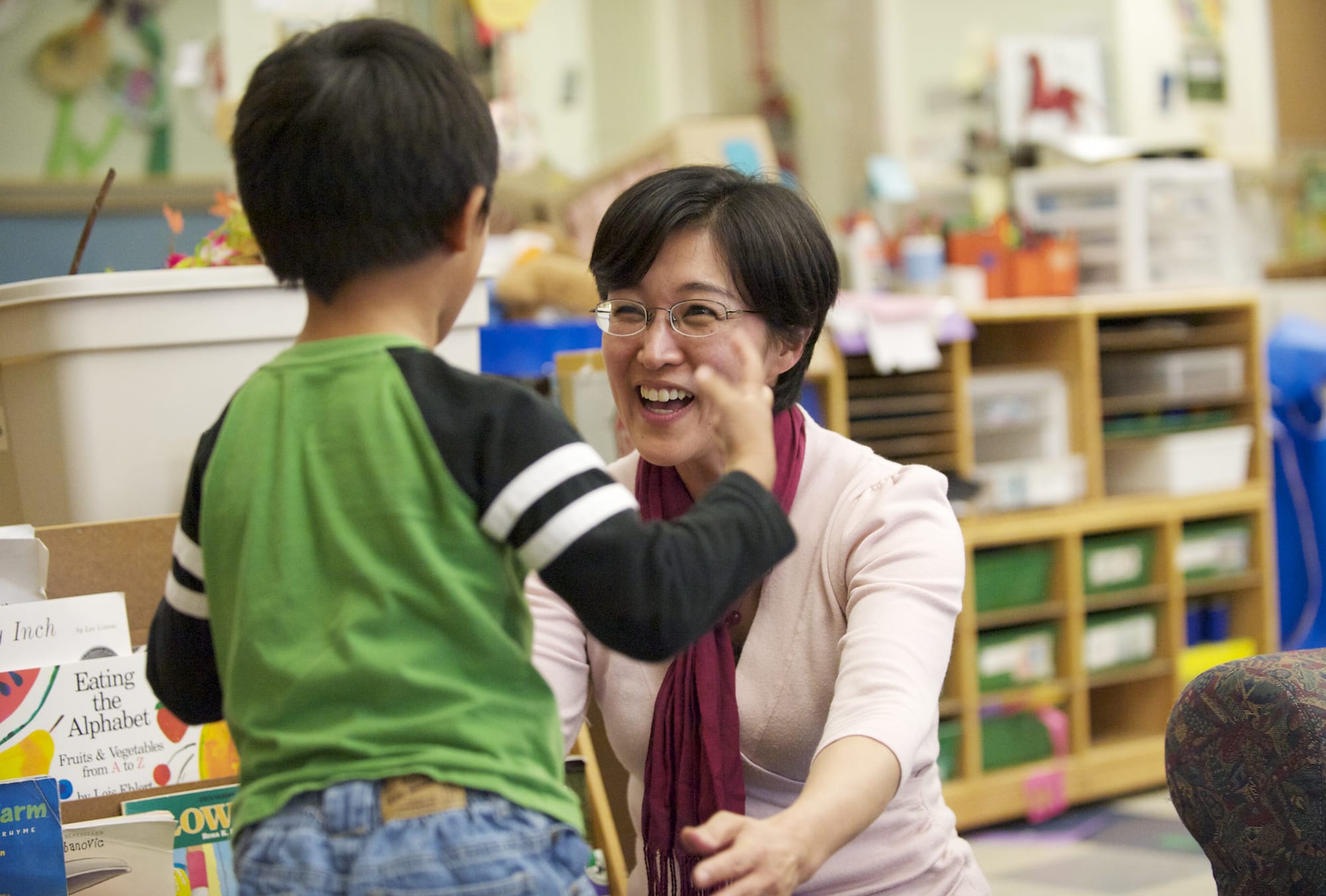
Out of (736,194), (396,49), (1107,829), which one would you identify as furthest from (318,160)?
(1107,829)

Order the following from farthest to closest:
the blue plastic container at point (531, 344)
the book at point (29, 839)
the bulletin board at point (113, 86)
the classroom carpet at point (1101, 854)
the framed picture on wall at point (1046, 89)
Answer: the framed picture on wall at point (1046, 89) → the bulletin board at point (113, 86) → the classroom carpet at point (1101, 854) → the blue plastic container at point (531, 344) → the book at point (29, 839)

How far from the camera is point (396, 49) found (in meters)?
0.71

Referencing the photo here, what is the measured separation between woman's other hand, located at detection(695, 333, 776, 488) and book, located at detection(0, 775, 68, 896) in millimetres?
636

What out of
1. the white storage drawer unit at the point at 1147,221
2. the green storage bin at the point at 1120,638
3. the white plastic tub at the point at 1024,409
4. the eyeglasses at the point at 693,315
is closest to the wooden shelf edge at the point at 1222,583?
the green storage bin at the point at 1120,638

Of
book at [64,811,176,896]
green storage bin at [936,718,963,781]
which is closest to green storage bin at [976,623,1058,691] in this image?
green storage bin at [936,718,963,781]

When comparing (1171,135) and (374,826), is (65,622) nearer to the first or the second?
(374,826)

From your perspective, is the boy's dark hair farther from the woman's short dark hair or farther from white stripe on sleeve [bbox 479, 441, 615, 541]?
the woman's short dark hair

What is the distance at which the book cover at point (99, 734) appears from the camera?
1.12m

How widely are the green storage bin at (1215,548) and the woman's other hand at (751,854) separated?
2389 mm

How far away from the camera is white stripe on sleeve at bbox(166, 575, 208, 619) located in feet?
2.71

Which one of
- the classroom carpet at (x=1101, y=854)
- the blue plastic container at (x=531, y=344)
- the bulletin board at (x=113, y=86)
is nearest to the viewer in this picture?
the blue plastic container at (x=531, y=344)

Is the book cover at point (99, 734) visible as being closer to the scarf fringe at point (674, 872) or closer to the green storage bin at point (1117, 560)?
the scarf fringe at point (674, 872)

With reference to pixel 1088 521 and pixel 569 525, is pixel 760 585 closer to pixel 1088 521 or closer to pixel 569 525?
pixel 569 525

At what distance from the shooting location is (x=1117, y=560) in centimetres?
288
